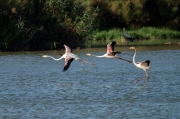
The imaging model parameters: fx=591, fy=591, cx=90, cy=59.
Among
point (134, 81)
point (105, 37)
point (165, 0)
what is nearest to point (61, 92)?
point (134, 81)

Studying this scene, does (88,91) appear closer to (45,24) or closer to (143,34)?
(45,24)

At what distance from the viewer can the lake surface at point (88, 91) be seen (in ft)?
36.0

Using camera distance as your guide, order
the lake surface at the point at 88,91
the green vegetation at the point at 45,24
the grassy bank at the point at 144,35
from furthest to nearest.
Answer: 1. the grassy bank at the point at 144,35
2. the green vegetation at the point at 45,24
3. the lake surface at the point at 88,91

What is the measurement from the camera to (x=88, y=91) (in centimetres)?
1367

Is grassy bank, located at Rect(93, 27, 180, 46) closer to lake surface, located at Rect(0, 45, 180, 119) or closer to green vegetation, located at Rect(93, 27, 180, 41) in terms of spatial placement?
green vegetation, located at Rect(93, 27, 180, 41)

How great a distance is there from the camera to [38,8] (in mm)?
27641

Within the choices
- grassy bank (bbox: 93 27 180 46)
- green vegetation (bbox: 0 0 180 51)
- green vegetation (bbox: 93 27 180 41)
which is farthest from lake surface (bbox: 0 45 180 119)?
green vegetation (bbox: 93 27 180 41)

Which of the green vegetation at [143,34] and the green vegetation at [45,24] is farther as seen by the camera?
the green vegetation at [143,34]

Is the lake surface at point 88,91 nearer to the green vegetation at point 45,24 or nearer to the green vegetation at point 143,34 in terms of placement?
the green vegetation at point 45,24

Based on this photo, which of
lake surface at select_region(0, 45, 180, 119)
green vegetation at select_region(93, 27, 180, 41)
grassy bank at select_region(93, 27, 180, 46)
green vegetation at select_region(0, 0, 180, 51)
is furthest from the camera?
green vegetation at select_region(93, 27, 180, 41)

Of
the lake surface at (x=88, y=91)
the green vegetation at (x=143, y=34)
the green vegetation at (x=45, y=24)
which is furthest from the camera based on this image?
the green vegetation at (x=143, y=34)

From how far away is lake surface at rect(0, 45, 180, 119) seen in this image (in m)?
11.0

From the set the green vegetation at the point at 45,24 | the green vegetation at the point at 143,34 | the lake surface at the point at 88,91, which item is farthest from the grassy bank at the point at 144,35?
the lake surface at the point at 88,91

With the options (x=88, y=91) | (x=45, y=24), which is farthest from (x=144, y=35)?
(x=88, y=91)
